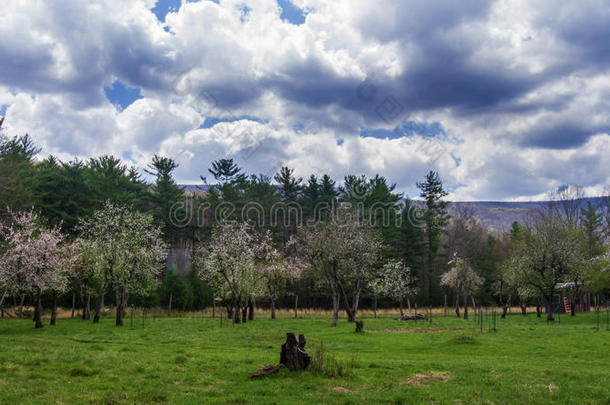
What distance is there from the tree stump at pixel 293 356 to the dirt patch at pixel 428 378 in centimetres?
370

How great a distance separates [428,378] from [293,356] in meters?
4.82

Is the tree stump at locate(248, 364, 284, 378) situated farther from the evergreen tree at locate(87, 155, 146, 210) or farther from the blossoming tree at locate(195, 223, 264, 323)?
the evergreen tree at locate(87, 155, 146, 210)

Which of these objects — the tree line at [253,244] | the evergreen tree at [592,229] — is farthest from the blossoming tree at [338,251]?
the evergreen tree at [592,229]

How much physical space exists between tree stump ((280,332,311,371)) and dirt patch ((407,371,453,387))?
370cm

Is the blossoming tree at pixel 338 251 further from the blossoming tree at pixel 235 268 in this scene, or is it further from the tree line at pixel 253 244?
the blossoming tree at pixel 235 268

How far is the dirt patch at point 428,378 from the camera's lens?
1520 cm

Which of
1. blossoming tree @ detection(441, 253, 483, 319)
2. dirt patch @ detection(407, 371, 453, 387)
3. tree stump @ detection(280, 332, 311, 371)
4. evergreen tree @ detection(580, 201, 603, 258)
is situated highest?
evergreen tree @ detection(580, 201, 603, 258)

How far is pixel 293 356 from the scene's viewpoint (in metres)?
16.1

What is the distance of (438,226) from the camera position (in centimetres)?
8425

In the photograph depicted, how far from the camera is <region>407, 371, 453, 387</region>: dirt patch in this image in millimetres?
15197

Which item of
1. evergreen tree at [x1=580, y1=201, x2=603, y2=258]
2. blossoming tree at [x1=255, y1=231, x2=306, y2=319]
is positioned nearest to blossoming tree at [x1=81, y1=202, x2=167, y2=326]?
Answer: blossoming tree at [x1=255, y1=231, x2=306, y2=319]

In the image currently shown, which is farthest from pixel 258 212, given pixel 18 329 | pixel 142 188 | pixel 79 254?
pixel 18 329

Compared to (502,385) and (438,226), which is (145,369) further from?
(438,226)

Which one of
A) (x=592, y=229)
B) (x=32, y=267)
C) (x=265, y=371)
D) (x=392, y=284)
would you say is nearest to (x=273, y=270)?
(x=392, y=284)
